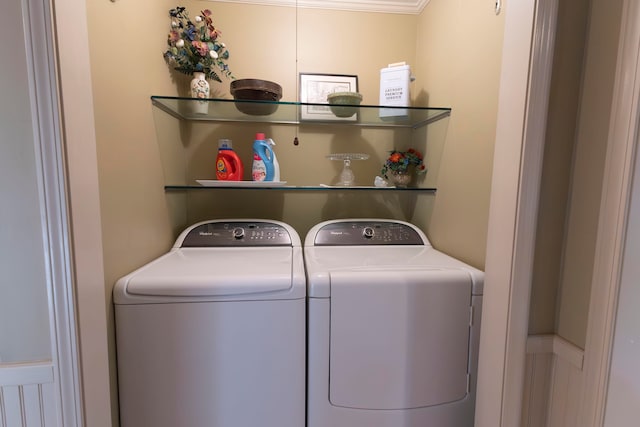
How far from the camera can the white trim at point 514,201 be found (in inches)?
27.9

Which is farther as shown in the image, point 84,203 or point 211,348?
point 211,348

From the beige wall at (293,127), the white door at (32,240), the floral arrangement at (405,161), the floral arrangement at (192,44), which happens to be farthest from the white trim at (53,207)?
the floral arrangement at (405,161)

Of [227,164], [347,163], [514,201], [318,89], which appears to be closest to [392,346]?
[514,201]

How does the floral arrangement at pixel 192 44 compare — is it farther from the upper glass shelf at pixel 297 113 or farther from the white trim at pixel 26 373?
the white trim at pixel 26 373

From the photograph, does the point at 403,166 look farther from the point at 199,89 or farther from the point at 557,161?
the point at 199,89

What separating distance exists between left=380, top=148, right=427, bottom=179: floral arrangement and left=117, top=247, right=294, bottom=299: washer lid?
0.86 metres

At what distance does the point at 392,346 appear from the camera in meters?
0.97

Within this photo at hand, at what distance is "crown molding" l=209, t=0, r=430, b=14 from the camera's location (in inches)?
63.3

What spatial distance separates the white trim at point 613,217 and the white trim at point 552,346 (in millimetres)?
52

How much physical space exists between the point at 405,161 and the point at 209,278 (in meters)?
1.20

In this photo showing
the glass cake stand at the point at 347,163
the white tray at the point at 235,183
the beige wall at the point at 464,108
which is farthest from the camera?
the glass cake stand at the point at 347,163

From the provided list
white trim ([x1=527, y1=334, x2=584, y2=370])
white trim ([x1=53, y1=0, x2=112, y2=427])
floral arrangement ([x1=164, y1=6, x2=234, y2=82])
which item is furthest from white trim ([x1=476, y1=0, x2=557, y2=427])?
floral arrangement ([x1=164, y1=6, x2=234, y2=82])

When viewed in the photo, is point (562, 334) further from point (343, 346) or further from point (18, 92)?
point (18, 92)

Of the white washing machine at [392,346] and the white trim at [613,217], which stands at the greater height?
the white trim at [613,217]
